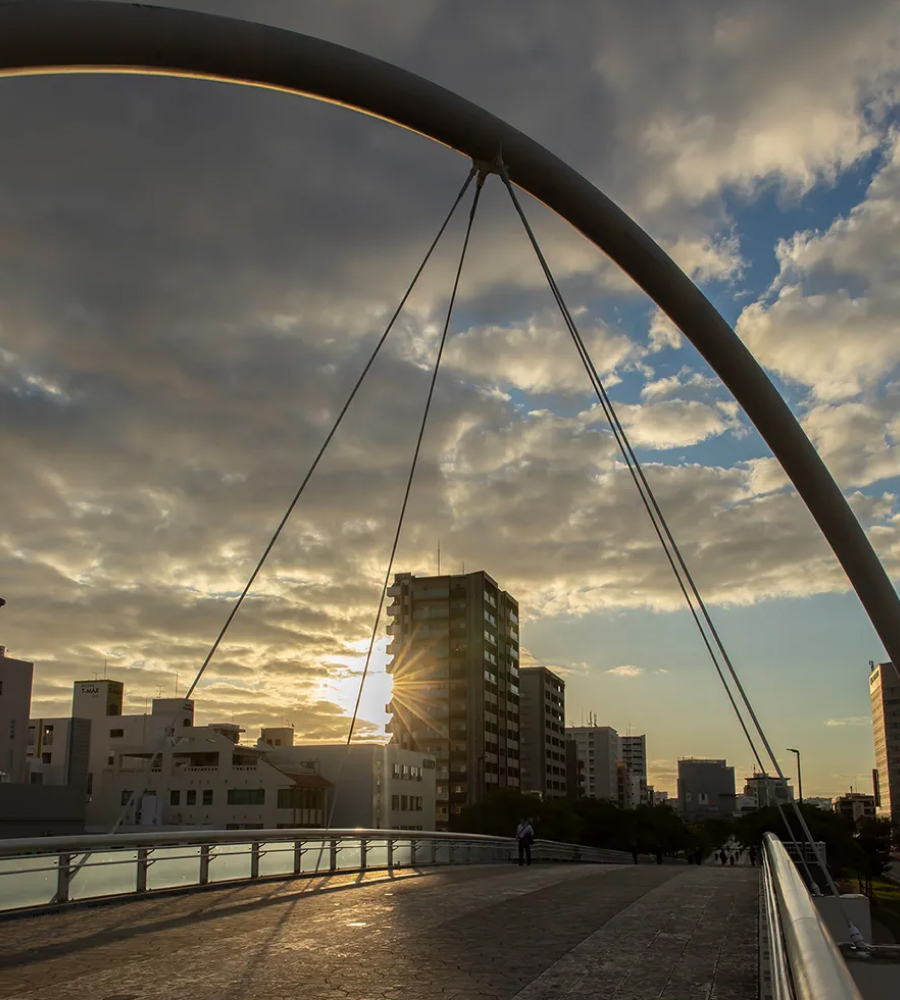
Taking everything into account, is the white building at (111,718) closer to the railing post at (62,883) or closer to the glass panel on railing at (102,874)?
the glass panel on railing at (102,874)

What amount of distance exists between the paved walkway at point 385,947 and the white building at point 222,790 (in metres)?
62.9

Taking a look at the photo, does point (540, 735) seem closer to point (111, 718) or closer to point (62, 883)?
point (111, 718)

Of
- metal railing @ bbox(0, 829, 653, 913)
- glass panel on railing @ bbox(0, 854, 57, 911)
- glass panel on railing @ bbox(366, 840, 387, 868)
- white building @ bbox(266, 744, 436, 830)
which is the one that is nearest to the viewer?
glass panel on railing @ bbox(0, 854, 57, 911)

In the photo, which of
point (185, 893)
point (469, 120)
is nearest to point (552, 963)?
point (185, 893)

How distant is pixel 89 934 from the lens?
10.6 m

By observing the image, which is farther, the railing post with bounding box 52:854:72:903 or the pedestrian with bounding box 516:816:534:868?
the pedestrian with bounding box 516:816:534:868

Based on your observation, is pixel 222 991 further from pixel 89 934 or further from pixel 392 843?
pixel 392 843

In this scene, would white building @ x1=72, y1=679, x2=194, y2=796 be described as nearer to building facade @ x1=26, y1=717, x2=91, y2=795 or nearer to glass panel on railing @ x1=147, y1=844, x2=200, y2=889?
building facade @ x1=26, y1=717, x2=91, y2=795

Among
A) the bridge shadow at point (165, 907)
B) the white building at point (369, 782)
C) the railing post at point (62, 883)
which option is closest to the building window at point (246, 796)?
the white building at point (369, 782)

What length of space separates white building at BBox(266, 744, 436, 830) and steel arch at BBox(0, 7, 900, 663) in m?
71.8

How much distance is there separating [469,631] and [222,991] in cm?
10179

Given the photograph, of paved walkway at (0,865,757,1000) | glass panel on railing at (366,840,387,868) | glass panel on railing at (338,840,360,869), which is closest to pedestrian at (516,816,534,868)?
glass panel on railing at (366,840,387,868)

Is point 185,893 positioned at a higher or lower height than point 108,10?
lower

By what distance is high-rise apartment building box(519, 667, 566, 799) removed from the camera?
132 metres
